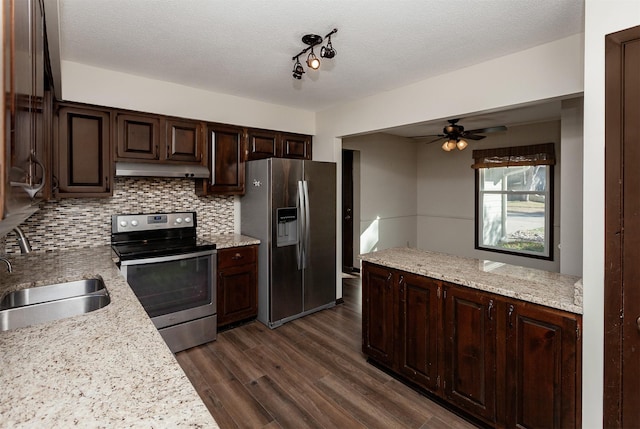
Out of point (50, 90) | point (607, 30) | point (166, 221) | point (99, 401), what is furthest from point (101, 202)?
point (607, 30)

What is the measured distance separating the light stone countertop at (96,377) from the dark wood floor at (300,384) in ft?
3.97

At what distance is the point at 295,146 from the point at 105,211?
2196 mm

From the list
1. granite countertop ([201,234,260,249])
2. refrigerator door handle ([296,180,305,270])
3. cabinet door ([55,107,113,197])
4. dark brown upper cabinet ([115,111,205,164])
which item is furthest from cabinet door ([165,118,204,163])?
refrigerator door handle ([296,180,305,270])

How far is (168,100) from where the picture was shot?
127 inches

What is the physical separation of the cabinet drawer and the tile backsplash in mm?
604

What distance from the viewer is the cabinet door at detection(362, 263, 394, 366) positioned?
252cm

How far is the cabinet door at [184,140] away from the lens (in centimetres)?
318

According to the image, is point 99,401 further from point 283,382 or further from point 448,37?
point 448,37

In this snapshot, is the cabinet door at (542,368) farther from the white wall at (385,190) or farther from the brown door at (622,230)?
the white wall at (385,190)

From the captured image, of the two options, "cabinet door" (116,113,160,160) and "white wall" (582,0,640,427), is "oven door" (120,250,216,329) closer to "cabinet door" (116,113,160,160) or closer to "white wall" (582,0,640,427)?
"cabinet door" (116,113,160,160)

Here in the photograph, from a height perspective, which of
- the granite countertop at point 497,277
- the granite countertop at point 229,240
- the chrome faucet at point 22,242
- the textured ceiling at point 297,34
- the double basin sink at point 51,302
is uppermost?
the textured ceiling at point 297,34

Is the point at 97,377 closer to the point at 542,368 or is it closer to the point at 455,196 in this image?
the point at 542,368

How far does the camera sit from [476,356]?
2016 mm

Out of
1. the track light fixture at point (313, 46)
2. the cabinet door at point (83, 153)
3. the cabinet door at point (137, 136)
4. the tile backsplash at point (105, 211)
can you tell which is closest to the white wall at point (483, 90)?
the track light fixture at point (313, 46)
